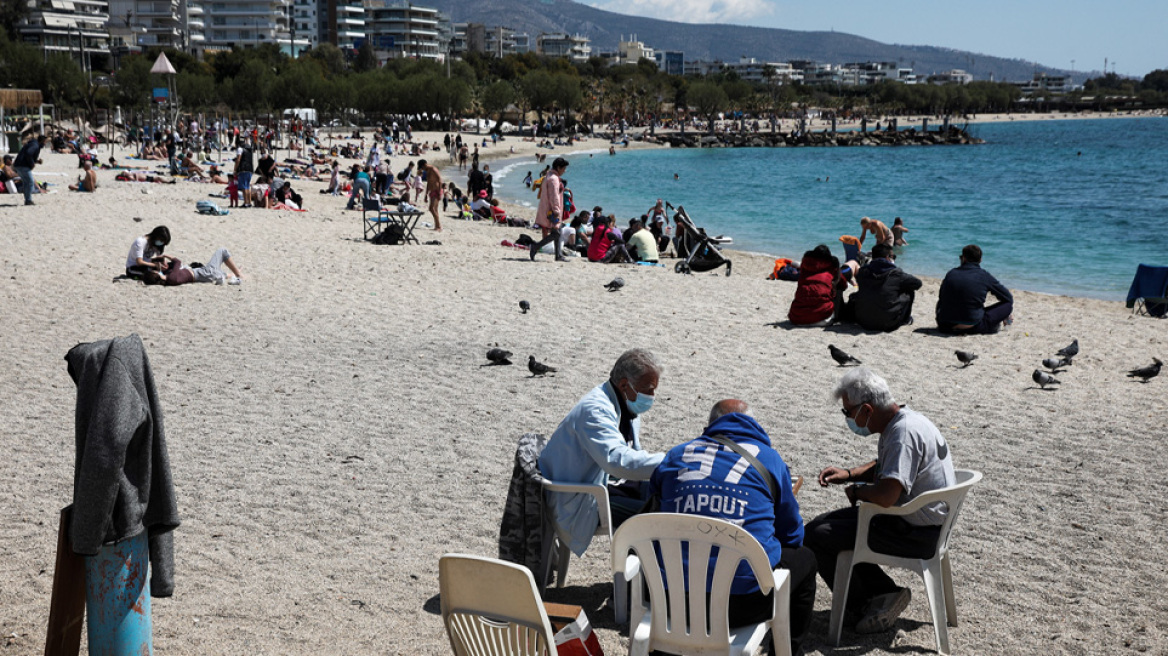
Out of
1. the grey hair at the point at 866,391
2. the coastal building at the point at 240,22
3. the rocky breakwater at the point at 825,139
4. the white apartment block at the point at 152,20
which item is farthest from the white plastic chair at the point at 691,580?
the coastal building at the point at 240,22

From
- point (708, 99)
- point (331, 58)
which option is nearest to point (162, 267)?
point (708, 99)

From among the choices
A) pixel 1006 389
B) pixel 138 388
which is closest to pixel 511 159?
pixel 1006 389

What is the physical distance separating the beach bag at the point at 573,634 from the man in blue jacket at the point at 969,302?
27.9ft

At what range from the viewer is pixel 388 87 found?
80062 millimetres

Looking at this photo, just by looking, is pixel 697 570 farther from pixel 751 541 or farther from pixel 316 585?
pixel 316 585

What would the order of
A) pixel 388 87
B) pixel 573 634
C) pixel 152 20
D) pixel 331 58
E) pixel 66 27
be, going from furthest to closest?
pixel 152 20, pixel 331 58, pixel 66 27, pixel 388 87, pixel 573 634

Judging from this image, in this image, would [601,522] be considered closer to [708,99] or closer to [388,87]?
[388,87]

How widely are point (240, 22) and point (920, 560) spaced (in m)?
144

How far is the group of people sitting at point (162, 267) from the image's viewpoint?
12.8 metres

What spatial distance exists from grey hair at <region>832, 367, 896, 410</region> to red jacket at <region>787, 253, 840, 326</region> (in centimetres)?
725

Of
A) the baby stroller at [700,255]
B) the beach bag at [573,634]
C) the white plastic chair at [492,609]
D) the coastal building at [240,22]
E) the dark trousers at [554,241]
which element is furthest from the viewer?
the coastal building at [240,22]

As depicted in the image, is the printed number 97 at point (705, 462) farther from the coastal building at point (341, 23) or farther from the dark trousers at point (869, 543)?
the coastal building at point (341, 23)

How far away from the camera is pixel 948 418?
26.1 ft

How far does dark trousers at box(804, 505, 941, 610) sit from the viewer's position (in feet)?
14.4
